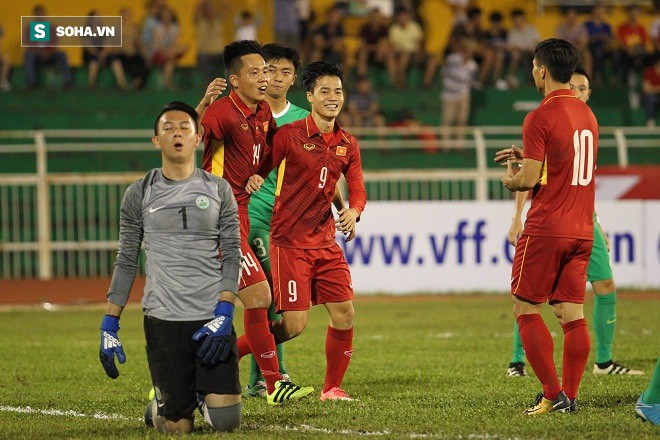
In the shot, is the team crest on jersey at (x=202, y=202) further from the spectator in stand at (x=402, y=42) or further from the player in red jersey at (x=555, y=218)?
the spectator in stand at (x=402, y=42)

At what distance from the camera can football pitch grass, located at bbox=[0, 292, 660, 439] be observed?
Answer: 700 cm

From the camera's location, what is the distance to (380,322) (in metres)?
14.2

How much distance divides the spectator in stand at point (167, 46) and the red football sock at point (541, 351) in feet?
51.1

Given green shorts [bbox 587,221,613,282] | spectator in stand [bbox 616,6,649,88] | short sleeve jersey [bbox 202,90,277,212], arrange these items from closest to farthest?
1. short sleeve jersey [bbox 202,90,277,212]
2. green shorts [bbox 587,221,613,282]
3. spectator in stand [bbox 616,6,649,88]

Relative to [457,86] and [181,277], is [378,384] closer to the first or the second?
[181,277]

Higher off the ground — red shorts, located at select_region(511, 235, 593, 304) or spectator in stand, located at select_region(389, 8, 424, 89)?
spectator in stand, located at select_region(389, 8, 424, 89)

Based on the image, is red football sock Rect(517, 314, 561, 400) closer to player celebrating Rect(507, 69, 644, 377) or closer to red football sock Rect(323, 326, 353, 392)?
red football sock Rect(323, 326, 353, 392)

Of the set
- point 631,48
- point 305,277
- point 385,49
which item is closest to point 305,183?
point 305,277

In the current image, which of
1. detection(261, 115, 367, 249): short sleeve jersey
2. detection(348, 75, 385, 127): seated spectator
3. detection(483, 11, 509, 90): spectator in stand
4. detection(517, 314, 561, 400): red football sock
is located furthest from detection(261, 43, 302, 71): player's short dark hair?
detection(483, 11, 509, 90): spectator in stand

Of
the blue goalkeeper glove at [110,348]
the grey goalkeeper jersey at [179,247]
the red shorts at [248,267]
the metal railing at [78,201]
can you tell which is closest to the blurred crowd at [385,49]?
the metal railing at [78,201]

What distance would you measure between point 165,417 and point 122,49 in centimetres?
1634

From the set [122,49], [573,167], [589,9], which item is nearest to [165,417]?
[573,167]

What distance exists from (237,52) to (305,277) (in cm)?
165

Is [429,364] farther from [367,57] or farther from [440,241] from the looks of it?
[367,57]
